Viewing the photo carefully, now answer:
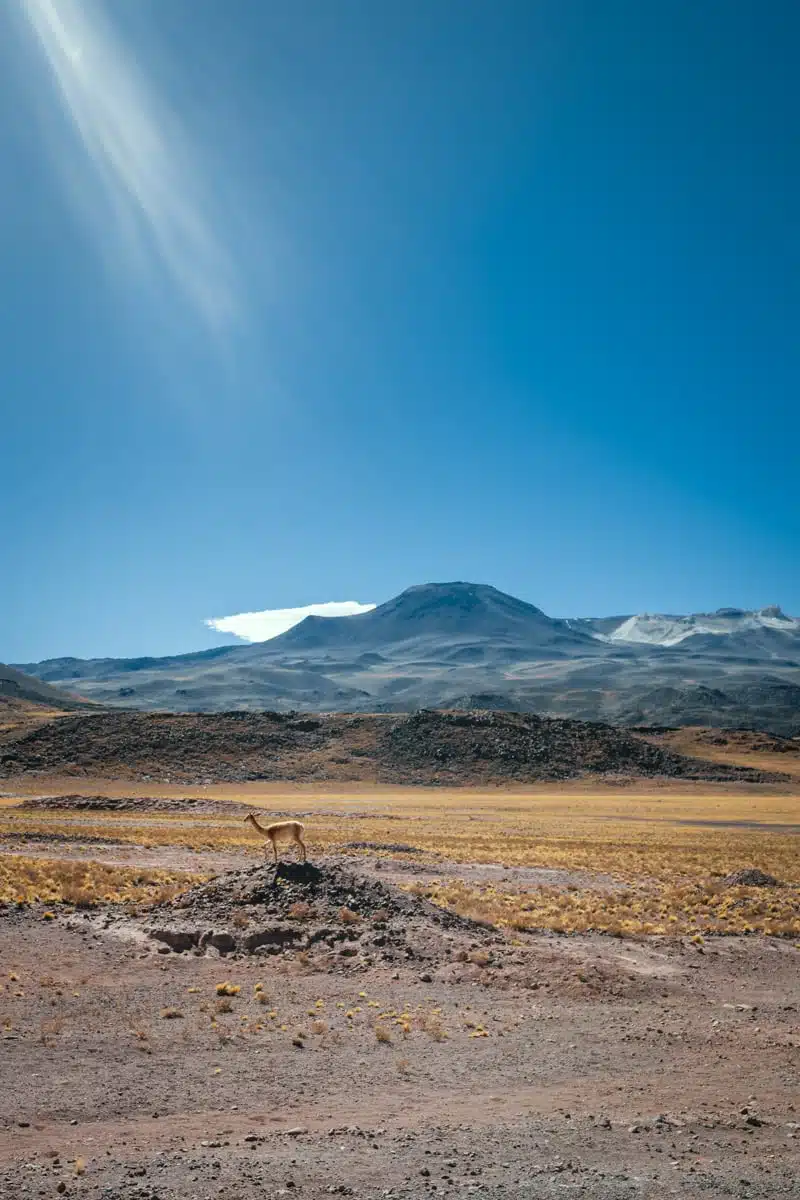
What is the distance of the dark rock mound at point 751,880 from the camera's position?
29.0m

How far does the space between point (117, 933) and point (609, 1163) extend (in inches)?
492

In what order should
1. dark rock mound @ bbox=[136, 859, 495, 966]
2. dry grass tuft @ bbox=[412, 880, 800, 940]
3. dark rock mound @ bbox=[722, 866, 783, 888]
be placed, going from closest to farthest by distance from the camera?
dark rock mound @ bbox=[136, 859, 495, 966]
dry grass tuft @ bbox=[412, 880, 800, 940]
dark rock mound @ bbox=[722, 866, 783, 888]

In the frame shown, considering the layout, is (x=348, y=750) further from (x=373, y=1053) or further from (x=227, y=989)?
(x=373, y=1053)

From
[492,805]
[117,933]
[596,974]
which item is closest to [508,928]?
[596,974]

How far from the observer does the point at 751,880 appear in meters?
29.3

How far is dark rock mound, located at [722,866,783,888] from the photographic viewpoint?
29.0 m

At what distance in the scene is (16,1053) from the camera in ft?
38.9

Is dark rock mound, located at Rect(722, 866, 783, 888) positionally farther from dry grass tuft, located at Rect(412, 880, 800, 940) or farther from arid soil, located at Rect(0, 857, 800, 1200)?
arid soil, located at Rect(0, 857, 800, 1200)

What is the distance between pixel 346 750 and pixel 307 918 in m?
91.1

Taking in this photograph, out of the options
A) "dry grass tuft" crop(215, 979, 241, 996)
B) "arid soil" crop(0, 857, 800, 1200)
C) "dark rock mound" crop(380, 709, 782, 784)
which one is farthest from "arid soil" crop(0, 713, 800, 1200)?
"dark rock mound" crop(380, 709, 782, 784)

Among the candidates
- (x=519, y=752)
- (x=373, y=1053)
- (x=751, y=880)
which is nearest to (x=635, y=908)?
(x=751, y=880)

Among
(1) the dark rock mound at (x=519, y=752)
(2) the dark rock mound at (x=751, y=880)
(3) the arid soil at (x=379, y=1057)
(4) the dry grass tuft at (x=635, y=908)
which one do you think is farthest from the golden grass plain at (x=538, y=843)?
(1) the dark rock mound at (x=519, y=752)

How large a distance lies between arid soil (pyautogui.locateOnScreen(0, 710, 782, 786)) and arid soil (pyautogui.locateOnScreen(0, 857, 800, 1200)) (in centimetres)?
7920

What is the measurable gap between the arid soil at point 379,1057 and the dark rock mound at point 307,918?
7cm
